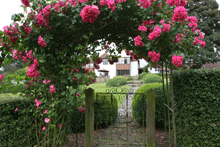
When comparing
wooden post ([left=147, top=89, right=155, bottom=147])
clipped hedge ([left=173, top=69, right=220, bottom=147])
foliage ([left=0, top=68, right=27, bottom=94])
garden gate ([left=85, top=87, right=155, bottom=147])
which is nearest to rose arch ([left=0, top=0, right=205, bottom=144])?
foliage ([left=0, top=68, right=27, bottom=94])

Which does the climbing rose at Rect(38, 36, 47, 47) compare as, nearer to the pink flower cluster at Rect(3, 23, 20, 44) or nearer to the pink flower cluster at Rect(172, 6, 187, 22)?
the pink flower cluster at Rect(3, 23, 20, 44)

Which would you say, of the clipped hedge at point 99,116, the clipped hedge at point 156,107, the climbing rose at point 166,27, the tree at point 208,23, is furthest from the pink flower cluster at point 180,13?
the tree at point 208,23

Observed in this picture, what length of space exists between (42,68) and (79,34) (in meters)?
0.80

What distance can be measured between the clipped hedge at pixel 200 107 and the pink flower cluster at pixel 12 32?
8.93 feet

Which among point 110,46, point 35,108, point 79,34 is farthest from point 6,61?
point 110,46

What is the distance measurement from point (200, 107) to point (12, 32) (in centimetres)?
313

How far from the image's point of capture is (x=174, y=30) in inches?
80.7

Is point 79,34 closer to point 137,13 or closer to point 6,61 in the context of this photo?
point 137,13

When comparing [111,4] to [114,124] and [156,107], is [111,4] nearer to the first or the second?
[156,107]

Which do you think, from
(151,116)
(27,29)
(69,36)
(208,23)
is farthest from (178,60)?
(208,23)

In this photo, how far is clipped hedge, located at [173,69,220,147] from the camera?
234cm

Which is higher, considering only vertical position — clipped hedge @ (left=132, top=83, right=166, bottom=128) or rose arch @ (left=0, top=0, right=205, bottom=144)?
rose arch @ (left=0, top=0, right=205, bottom=144)

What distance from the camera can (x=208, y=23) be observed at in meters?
13.8

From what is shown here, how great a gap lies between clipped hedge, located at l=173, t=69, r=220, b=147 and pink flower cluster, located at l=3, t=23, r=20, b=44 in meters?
2.72
